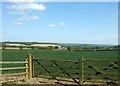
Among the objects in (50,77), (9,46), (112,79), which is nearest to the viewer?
(112,79)

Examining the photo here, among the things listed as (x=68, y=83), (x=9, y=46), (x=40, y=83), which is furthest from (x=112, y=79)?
(x=9, y=46)

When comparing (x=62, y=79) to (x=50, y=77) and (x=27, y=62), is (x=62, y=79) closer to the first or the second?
(x=50, y=77)

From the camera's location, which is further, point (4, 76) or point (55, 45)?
point (55, 45)

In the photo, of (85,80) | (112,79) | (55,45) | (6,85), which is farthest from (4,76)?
(55,45)

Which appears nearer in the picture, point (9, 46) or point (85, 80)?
point (85, 80)

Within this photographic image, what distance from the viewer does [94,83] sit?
15.6m

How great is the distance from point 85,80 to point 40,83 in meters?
2.32

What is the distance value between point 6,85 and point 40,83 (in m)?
1.86

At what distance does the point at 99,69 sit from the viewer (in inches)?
613

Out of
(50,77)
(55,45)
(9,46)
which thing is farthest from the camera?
(55,45)

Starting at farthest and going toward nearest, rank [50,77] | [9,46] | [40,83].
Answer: [9,46] < [50,77] < [40,83]

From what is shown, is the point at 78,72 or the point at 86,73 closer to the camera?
the point at 78,72

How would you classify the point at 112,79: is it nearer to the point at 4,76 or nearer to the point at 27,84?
the point at 27,84

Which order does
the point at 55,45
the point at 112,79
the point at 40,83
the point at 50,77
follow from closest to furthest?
the point at 112,79, the point at 40,83, the point at 50,77, the point at 55,45
